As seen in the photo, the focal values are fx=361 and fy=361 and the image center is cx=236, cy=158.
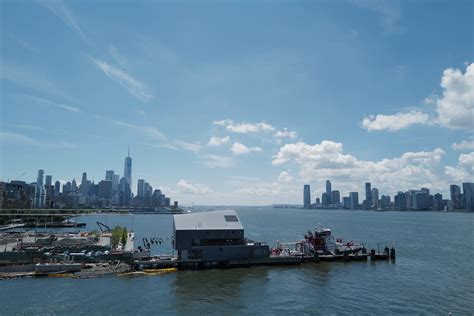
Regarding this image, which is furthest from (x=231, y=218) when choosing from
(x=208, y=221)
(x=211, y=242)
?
(x=211, y=242)

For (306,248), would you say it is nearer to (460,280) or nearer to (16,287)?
(460,280)

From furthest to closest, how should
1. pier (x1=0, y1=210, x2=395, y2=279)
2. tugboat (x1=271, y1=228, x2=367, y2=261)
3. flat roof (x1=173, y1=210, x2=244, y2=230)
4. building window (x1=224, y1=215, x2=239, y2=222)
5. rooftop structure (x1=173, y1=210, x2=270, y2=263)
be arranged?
tugboat (x1=271, y1=228, x2=367, y2=261) < building window (x1=224, y1=215, x2=239, y2=222) < flat roof (x1=173, y1=210, x2=244, y2=230) < rooftop structure (x1=173, y1=210, x2=270, y2=263) < pier (x1=0, y1=210, x2=395, y2=279)

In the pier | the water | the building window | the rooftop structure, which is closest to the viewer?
the water

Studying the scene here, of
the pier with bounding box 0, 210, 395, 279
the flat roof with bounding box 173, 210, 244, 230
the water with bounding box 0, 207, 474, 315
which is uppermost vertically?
the flat roof with bounding box 173, 210, 244, 230

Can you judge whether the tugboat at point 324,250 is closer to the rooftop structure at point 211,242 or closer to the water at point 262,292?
the water at point 262,292

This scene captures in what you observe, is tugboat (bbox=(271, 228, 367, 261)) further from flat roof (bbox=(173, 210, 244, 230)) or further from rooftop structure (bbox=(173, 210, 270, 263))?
flat roof (bbox=(173, 210, 244, 230))

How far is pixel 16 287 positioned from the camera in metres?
53.7

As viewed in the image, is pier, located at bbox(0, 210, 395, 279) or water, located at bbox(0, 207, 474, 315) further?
pier, located at bbox(0, 210, 395, 279)

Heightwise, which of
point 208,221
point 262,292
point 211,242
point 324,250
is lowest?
point 262,292

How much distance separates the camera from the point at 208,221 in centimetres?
7194

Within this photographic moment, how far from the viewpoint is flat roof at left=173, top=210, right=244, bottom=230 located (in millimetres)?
70188

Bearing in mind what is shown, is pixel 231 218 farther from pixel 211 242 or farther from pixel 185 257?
pixel 185 257

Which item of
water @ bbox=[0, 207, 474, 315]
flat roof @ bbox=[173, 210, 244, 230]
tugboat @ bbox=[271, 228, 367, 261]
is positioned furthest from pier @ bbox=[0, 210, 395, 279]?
water @ bbox=[0, 207, 474, 315]

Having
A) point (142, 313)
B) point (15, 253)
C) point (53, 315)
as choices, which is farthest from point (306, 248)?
point (15, 253)
